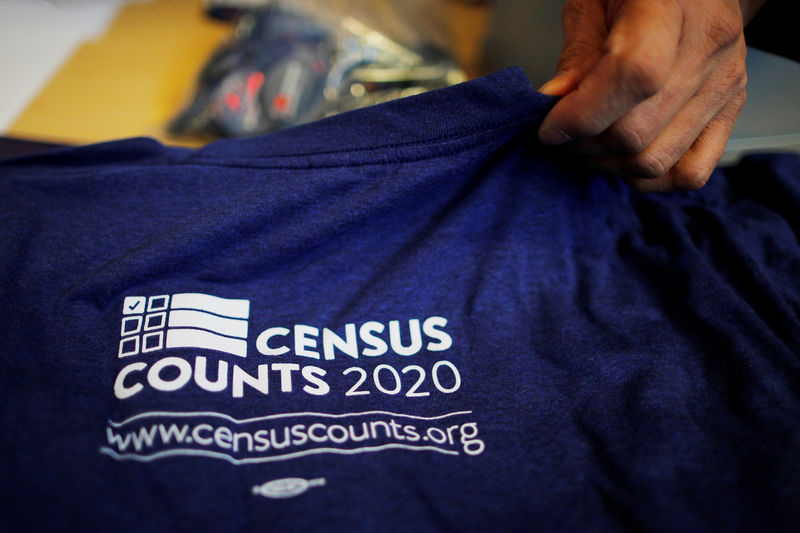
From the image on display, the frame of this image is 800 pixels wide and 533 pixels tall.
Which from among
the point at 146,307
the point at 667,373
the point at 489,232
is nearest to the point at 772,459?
the point at 667,373

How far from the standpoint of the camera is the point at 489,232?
1.33 ft

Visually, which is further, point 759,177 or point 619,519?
point 759,177

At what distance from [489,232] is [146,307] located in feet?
0.87

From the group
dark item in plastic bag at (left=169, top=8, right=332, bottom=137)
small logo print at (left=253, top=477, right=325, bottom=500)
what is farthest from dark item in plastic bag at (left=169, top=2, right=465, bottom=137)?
small logo print at (left=253, top=477, right=325, bottom=500)

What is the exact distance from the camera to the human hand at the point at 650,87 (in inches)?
11.8

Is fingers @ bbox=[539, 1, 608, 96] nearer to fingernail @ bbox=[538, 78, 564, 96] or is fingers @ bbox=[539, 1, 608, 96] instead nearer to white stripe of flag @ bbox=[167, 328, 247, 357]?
fingernail @ bbox=[538, 78, 564, 96]

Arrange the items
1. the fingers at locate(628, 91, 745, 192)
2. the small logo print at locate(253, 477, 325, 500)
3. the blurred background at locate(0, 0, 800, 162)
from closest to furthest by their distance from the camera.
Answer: the small logo print at locate(253, 477, 325, 500) → the fingers at locate(628, 91, 745, 192) → the blurred background at locate(0, 0, 800, 162)

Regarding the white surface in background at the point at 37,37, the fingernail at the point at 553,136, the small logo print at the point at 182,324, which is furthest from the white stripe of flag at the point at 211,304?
the white surface in background at the point at 37,37

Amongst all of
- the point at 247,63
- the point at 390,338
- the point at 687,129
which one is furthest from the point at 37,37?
the point at 687,129

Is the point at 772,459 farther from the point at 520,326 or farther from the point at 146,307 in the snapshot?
the point at 146,307

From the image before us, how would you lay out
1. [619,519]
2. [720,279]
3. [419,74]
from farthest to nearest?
[419,74]
[720,279]
[619,519]

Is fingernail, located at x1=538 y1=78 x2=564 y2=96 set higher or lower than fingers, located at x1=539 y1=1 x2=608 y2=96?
lower

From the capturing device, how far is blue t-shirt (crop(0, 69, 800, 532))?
0.27m

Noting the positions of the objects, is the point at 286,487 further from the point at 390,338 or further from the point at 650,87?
the point at 650,87
